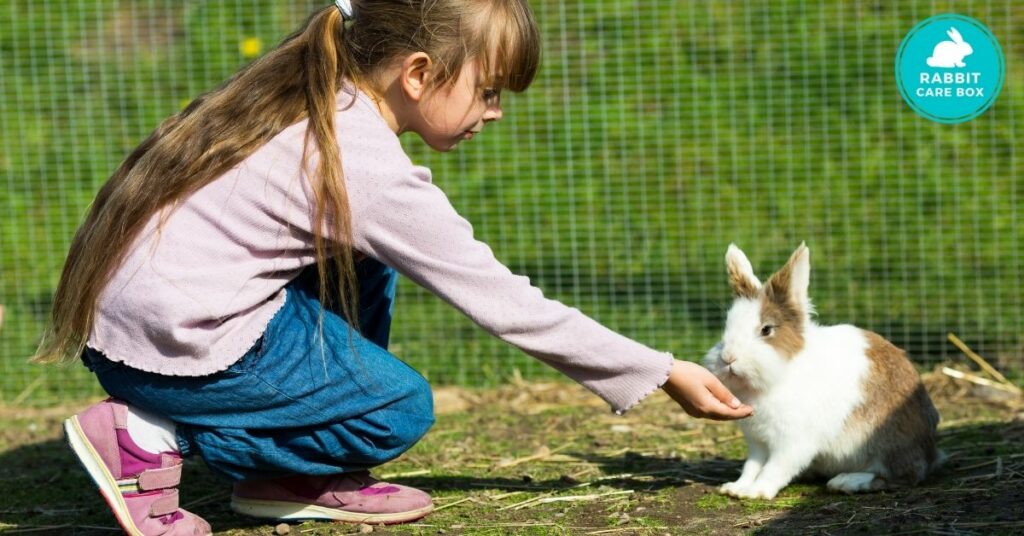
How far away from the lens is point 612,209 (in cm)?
475

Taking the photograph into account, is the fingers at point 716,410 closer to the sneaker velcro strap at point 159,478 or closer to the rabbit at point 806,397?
the rabbit at point 806,397

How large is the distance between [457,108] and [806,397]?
3.37ft

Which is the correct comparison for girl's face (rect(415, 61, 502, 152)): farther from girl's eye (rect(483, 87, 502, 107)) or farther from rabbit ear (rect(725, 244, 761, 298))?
rabbit ear (rect(725, 244, 761, 298))

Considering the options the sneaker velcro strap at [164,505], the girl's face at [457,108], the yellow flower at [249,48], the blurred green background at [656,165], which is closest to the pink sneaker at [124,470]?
the sneaker velcro strap at [164,505]

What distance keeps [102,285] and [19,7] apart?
302cm

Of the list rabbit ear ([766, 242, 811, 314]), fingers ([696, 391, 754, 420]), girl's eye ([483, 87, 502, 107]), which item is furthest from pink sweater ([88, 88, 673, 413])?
rabbit ear ([766, 242, 811, 314])

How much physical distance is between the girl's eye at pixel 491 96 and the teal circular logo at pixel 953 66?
2.20 m

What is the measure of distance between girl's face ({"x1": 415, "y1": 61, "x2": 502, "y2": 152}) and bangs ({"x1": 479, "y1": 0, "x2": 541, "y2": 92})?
28 millimetres

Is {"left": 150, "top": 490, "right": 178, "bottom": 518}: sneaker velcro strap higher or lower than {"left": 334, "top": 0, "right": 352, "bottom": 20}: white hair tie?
lower

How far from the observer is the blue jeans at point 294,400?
7.87 ft

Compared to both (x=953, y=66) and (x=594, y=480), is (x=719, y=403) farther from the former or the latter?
(x=953, y=66)

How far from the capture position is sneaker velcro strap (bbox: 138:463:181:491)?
2.43m

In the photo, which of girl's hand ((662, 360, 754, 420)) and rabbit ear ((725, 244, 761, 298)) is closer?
girl's hand ((662, 360, 754, 420))

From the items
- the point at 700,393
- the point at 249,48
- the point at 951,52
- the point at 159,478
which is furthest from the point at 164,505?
the point at 951,52
